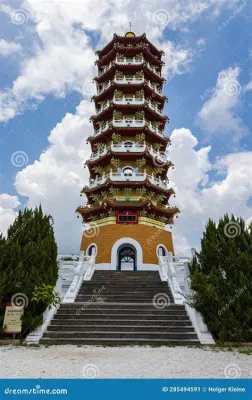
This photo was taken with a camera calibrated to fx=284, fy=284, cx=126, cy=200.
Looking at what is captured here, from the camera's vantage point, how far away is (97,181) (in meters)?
22.5

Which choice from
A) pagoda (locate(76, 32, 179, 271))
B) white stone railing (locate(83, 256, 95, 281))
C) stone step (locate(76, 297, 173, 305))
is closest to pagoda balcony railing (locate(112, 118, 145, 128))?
pagoda (locate(76, 32, 179, 271))

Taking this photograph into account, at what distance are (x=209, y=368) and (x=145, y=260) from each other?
43.3 feet

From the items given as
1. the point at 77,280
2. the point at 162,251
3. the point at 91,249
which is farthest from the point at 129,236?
the point at 77,280

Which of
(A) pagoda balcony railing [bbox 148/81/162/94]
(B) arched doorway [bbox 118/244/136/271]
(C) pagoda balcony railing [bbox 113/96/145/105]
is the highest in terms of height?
(A) pagoda balcony railing [bbox 148/81/162/94]

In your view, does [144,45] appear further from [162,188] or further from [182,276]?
[182,276]

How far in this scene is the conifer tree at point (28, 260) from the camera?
29.6 ft

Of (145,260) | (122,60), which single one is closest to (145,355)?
(145,260)

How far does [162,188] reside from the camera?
22.0 m

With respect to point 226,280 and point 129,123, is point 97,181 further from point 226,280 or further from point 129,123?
point 226,280

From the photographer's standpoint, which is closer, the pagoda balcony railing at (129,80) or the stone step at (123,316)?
the stone step at (123,316)

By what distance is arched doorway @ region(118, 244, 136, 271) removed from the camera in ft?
66.4

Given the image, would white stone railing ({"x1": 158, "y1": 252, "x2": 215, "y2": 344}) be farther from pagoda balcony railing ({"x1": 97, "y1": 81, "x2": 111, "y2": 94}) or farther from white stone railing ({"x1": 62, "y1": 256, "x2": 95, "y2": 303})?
pagoda balcony railing ({"x1": 97, "y1": 81, "x2": 111, "y2": 94})

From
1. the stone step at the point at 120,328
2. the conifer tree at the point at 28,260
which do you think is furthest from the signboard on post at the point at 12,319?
the stone step at the point at 120,328

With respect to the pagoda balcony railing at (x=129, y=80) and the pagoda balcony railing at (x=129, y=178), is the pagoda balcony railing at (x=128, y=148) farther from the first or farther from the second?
the pagoda balcony railing at (x=129, y=80)
